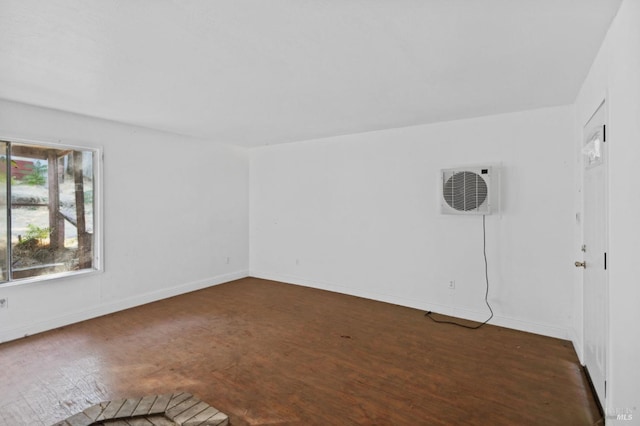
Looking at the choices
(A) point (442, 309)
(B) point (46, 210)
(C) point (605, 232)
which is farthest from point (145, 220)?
(C) point (605, 232)

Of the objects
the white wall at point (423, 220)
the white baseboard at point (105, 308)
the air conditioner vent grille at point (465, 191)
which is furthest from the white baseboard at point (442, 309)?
the air conditioner vent grille at point (465, 191)

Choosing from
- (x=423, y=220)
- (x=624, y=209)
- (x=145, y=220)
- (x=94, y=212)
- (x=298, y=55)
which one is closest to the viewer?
(x=624, y=209)

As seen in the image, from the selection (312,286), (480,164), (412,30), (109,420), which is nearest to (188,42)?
(412,30)

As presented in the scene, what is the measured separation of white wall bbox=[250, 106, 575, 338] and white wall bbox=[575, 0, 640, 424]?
1.86 metres

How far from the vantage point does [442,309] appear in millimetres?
4285

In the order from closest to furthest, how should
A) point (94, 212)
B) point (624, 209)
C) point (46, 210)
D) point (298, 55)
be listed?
point (624, 209), point (298, 55), point (46, 210), point (94, 212)

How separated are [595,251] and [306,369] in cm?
246

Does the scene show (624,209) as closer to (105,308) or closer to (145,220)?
(145,220)

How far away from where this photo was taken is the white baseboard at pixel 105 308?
11.7ft

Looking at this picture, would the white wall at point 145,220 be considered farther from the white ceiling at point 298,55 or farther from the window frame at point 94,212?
the white ceiling at point 298,55

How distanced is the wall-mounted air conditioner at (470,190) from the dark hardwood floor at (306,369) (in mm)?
1396

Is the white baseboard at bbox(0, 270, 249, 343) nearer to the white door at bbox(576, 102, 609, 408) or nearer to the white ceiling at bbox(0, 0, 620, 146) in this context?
the white ceiling at bbox(0, 0, 620, 146)

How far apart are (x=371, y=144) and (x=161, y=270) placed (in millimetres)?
3686

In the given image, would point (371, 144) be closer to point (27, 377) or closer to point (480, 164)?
point (480, 164)
